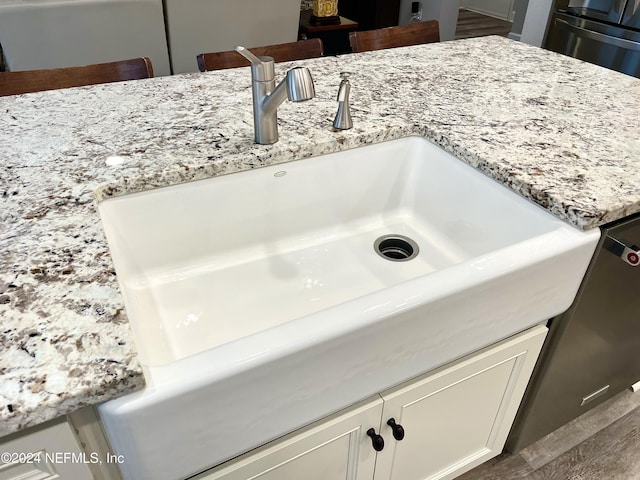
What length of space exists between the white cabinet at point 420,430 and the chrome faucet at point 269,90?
517 mm

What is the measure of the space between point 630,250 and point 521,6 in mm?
4578

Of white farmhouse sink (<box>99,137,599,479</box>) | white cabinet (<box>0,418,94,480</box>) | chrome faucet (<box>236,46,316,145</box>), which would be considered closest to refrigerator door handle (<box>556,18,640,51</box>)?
white farmhouse sink (<box>99,137,599,479</box>)

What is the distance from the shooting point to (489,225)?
38.5 inches

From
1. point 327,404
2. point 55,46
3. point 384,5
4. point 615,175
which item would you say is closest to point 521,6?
point 384,5

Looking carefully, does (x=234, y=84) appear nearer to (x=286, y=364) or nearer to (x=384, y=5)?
(x=286, y=364)

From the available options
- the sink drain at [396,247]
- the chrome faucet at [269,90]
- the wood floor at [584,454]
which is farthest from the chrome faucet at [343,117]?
the wood floor at [584,454]

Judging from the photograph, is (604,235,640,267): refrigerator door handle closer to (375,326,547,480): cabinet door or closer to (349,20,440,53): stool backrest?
(375,326,547,480): cabinet door

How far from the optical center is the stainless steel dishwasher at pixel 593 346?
0.91m

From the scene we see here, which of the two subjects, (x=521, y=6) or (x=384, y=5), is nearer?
(x=384, y=5)

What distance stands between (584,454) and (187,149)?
4.35 ft

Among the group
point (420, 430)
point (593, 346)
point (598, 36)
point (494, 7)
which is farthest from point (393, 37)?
point (494, 7)

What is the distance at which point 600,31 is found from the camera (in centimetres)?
264

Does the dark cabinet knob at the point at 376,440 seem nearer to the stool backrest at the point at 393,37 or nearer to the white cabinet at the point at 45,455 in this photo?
the white cabinet at the point at 45,455

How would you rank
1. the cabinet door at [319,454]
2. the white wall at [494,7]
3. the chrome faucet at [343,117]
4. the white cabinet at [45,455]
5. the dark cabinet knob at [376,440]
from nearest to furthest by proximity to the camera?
the white cabinet at [45,455] < the cabinet door at [319,454] < the dark cabinet knob at [376,440] < the chrome faucet at [343,117] < the white wall at [494,7]
